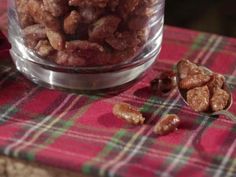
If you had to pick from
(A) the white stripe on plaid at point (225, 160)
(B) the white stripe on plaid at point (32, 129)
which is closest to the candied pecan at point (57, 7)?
(B) the white stripe on plaid at point (32, 129)

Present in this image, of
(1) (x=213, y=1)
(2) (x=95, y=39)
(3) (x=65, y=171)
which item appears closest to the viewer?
(3) (x=65, y=171)

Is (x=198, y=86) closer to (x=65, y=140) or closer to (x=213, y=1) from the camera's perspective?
(x=65, y=140)

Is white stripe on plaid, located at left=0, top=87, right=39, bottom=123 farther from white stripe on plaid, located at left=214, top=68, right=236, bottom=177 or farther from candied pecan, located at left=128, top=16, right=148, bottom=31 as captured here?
white stripe on plaid, located at left=214, top=68, right=236, bottom=177

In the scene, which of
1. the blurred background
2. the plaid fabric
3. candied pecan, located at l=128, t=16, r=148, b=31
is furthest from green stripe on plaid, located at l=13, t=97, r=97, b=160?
the blurred background

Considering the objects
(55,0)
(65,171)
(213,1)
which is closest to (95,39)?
(55,0)

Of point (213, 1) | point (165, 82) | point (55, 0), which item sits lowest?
point (213, 1)

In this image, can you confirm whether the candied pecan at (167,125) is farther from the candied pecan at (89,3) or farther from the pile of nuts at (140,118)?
the candied pecan at (89,3)
